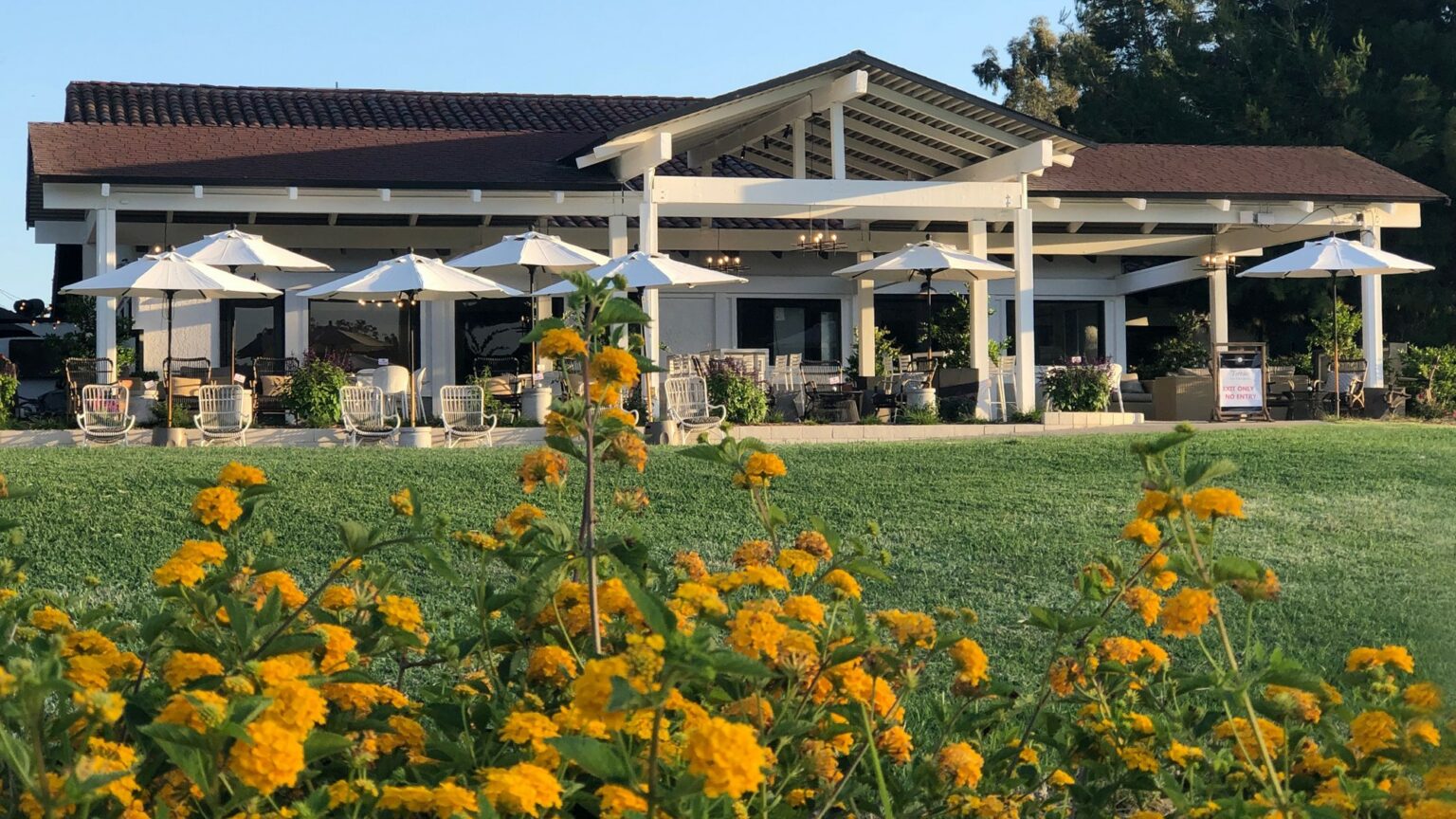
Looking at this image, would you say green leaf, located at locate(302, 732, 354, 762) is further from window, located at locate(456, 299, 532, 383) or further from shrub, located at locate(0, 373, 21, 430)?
window, located at locate(456, 299, 532, 383)

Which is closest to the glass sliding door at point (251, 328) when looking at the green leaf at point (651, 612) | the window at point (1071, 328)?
the window at point (1071, 328)

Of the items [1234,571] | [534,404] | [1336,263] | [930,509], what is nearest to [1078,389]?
[1336,263]

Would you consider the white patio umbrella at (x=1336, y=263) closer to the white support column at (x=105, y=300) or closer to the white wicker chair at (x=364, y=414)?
the white wicker chair at (x=364, y=414)

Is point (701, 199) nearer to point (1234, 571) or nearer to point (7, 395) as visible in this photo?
point (7, 395)

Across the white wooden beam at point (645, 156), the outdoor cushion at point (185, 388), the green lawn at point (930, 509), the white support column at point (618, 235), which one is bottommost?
the green lawn at point (930, 509)

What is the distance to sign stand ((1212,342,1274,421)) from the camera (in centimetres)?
1777

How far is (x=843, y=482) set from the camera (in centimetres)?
1046

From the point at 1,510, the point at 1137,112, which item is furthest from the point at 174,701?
the point at 1137,112

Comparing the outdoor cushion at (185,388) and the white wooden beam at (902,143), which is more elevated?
the white wooden beam at (902,143)

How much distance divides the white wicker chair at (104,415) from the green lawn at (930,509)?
2064mm

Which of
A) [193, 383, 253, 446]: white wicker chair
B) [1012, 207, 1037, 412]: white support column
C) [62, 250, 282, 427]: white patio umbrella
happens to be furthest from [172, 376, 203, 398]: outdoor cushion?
[1012, 207, 1037, 412]: white support column

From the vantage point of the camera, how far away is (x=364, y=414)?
14609 mm

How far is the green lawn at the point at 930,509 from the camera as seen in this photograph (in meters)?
7.16

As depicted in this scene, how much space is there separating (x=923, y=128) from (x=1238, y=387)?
500 cm
